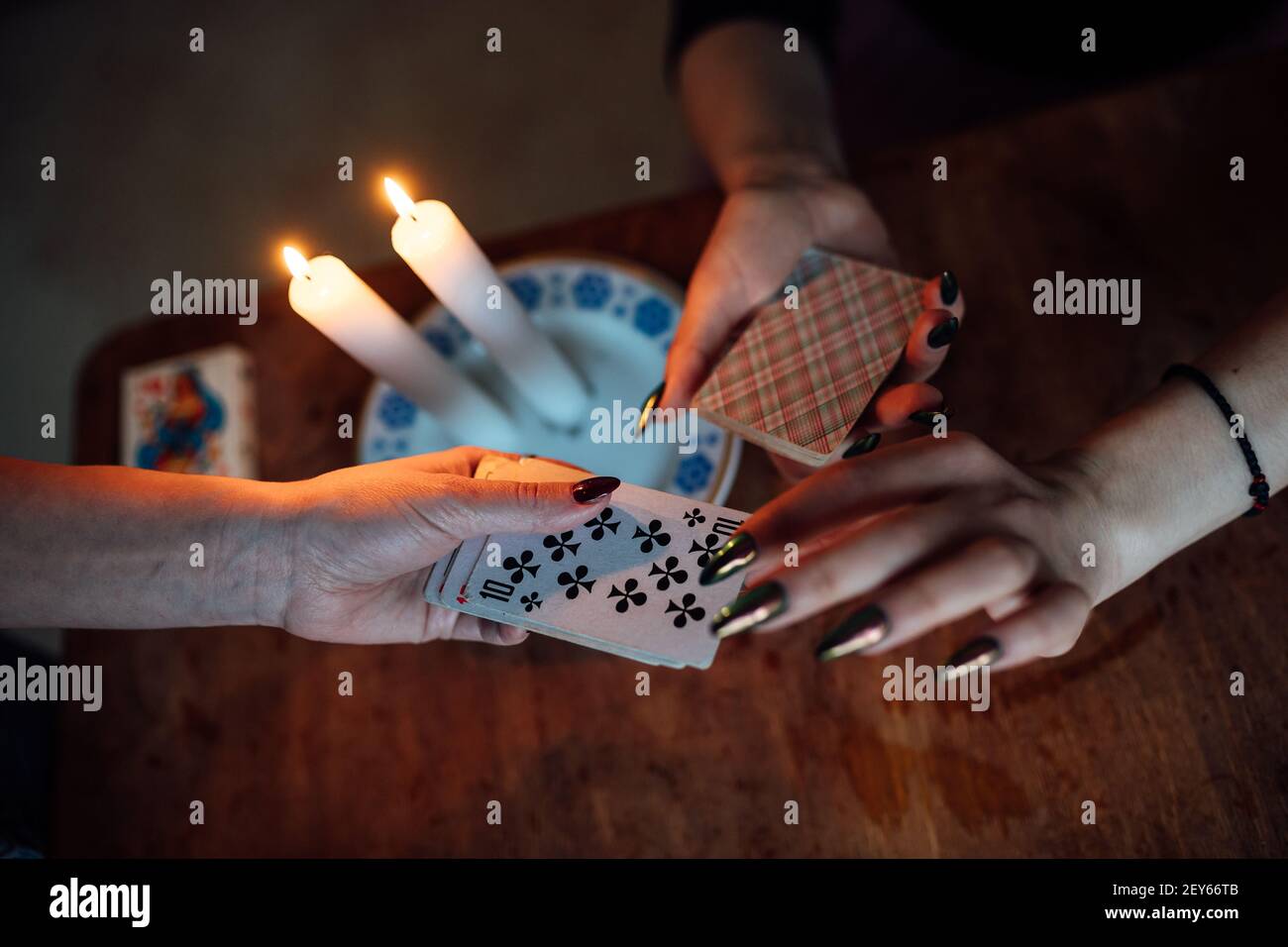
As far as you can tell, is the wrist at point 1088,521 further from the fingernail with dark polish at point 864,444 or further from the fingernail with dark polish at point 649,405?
the fingernail with dark polish at point 649,405

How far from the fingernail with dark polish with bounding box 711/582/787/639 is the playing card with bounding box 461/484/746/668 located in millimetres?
180

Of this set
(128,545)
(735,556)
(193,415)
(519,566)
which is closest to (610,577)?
(519,566)

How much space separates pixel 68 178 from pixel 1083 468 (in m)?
3.55

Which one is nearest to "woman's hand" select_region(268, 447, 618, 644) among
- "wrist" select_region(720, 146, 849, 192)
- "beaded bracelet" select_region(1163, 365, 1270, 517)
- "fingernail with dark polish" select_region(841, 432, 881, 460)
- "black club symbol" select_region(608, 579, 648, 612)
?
"black club symbol" select_region(608, 579, 648, 612)

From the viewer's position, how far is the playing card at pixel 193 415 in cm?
135

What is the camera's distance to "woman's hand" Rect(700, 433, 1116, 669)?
2.43 feet

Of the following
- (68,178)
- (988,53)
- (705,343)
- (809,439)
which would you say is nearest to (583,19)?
(988,53)

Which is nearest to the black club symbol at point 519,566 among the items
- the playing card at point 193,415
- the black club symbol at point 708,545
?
the black club symbol at point 708,545

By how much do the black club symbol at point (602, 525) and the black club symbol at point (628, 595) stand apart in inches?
2.9

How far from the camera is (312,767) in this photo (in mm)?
1157

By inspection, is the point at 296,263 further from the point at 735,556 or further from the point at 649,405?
the point at 735,556

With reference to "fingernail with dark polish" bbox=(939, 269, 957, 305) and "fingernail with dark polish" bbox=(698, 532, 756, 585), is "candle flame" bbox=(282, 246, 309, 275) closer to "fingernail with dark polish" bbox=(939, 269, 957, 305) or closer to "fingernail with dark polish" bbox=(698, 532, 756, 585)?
"fingernail with dark polish" bbox=(698, 532, 756, 585)

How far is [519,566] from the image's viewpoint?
1032 millimetres

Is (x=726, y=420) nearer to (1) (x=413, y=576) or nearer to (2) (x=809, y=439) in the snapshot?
(2) (x=809, y=439)
